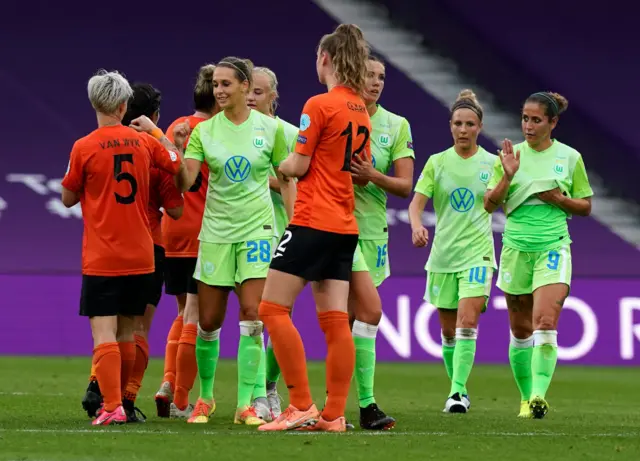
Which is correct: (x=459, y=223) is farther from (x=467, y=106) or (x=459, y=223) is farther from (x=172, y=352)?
(x=172, y=352)

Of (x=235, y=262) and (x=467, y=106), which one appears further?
(x=467, y=106)

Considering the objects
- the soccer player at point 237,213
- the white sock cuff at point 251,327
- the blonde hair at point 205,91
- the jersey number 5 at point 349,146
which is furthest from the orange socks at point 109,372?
the blonde hair at point 205,91

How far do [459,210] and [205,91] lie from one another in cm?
222

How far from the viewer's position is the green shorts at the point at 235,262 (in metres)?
7.89

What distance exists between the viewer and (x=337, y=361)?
7.19m

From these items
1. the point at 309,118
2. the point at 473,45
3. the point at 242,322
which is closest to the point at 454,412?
the point at 242,322

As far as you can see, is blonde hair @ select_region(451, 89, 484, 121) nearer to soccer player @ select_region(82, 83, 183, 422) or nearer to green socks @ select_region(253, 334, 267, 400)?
soccer player @ select_region(82, 83, 183, 422)

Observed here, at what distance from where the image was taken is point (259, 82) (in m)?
9.06

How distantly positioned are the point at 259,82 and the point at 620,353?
7076mm

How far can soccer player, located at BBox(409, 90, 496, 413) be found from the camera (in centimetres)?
994

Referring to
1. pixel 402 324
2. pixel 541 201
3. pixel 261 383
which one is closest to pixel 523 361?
pixel 541 201

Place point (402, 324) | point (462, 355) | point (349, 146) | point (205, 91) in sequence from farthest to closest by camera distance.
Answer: point (402, 324) → point (462, 355) → point (205, 91) → point (349, 146)

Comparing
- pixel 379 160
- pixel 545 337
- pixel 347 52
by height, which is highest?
pixel 347 52

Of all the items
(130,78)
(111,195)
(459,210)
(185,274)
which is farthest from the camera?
(130,78)
